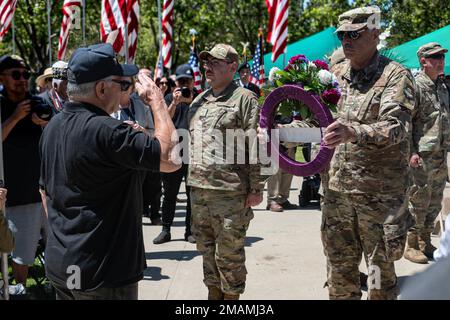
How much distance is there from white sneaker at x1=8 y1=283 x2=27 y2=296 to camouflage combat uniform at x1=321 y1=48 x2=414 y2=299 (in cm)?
278

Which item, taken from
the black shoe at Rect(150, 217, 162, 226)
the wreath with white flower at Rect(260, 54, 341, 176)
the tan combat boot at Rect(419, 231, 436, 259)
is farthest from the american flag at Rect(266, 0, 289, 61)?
the wreath with white flower at Rect(260, 54, 341, 176)

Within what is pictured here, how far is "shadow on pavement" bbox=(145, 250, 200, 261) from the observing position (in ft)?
21.8

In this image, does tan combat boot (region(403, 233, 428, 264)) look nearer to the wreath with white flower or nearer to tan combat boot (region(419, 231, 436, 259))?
tan combat boot (region(419, 231, 436, 259))

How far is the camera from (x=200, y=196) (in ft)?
15.4

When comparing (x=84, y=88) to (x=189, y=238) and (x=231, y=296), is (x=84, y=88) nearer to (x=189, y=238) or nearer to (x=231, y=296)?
(x=231, y=296)

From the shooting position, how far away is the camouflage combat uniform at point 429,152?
618 centimetres

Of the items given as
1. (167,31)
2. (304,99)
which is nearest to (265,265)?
(304,99)

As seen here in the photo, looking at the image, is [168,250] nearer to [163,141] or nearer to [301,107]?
[301,107]

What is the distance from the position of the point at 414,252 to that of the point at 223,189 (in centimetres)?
283

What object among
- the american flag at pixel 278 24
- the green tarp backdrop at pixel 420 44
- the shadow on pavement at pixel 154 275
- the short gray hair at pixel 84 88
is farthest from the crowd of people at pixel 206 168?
the green tarp backdrop at pixel 420 44

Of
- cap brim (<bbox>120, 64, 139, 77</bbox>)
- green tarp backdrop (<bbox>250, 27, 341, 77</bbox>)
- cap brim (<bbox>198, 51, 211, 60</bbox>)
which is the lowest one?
cap brim (<bbox>120, 64, 139, 77</bbox>)

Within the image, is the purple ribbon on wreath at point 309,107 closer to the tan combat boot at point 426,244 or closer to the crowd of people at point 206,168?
the crowd of people at point 206,168

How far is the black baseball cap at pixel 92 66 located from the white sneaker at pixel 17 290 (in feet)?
9.21

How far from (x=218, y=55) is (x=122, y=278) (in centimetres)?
231
